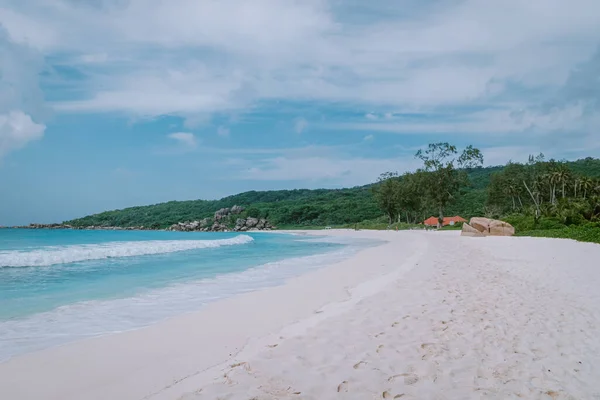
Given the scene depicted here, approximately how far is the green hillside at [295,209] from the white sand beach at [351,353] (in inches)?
2940

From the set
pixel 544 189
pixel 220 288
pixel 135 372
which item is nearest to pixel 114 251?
pixel 220 288

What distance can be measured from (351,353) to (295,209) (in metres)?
116

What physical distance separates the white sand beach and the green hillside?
74674 millimetres

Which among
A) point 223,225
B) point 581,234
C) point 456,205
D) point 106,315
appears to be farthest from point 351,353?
point 223,225

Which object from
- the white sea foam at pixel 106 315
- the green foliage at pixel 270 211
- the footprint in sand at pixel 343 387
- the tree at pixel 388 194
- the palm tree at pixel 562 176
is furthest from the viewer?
the green foliage at pixel 270 211

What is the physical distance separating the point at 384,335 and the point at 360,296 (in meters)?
3.09

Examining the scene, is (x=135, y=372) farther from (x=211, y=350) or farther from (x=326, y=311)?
(x=326, y=311)

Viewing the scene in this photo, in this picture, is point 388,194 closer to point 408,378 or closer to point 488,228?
point 488,228

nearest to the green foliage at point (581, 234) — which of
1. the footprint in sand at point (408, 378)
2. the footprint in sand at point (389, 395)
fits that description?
the footprint in sand at point (408, 378)

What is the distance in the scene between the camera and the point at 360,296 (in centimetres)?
850

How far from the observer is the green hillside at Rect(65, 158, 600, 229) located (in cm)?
9206

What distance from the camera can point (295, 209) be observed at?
121m

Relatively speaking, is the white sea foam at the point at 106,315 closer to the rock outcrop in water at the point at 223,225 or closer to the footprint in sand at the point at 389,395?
the footprint in sand at the point at 389,395

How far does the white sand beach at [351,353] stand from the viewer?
386 centimetres
